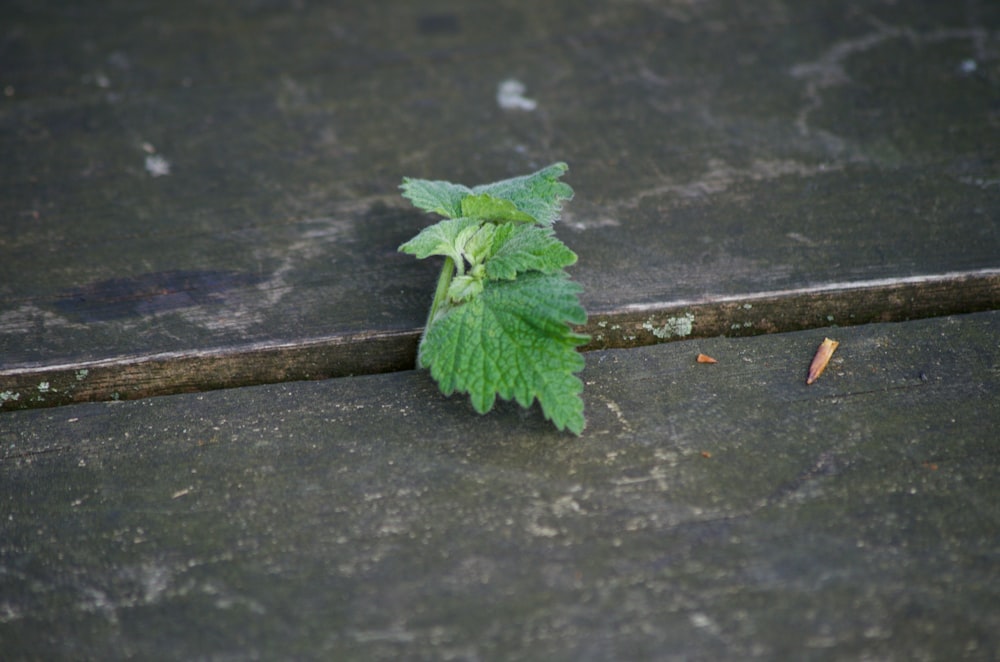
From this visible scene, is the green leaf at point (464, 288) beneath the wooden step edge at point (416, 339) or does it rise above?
above

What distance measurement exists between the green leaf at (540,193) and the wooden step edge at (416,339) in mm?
202

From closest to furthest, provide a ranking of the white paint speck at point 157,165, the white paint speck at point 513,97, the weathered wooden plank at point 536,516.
Answer: the weathered wooden plank at point 536,516 < the white paint speck at point 157,165 < the white paint speck at point 513,97

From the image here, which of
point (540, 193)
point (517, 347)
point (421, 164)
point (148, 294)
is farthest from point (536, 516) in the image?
point (421, 164)

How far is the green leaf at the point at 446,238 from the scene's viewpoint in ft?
4.71

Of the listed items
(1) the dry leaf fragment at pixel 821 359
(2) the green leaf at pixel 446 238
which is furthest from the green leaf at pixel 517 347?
(1) the dry leaf fragment at pixel 821 359

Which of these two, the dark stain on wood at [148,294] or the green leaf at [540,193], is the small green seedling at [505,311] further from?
the dark stain on wood at [148,294]

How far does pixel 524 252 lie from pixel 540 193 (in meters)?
0.21

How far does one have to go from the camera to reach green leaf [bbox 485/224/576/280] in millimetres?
1364

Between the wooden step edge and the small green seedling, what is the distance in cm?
15

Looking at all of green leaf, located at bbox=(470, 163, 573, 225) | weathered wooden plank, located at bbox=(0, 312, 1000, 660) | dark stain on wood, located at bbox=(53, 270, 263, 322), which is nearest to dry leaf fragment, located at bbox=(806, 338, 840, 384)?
weathered wooden plank, located at bbox=(0, 312, 1000, 660)

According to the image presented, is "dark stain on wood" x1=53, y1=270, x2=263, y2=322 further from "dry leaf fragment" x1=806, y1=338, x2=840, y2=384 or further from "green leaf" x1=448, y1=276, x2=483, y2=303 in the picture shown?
"dry leaf fragment" x1=806, y1=338, x2=840, y2=384

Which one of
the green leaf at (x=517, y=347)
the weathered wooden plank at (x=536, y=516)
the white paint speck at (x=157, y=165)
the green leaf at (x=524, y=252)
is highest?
the white paint speck at (x=157, y=165)

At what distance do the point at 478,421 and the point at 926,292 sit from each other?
0.84 meters

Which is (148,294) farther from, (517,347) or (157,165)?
(517,347)
